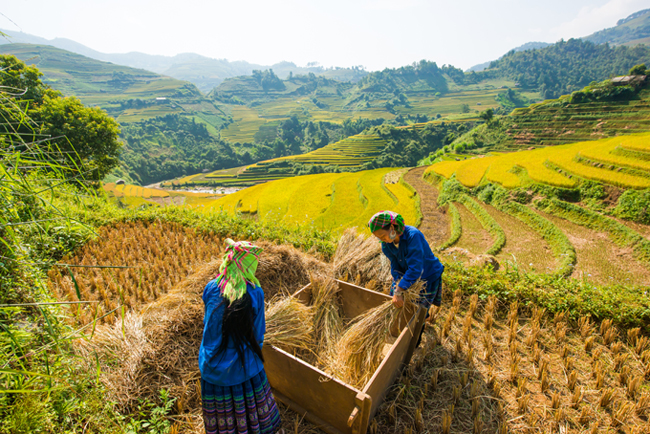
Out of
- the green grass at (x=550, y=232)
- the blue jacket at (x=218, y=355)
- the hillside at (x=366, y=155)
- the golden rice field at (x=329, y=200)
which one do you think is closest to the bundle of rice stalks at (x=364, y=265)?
the blue jacket at (x=218, y=355)

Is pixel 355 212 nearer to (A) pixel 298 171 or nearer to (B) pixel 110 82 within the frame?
(A) pixel 298 171

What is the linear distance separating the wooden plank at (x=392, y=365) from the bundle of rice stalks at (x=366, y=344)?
16 centimetres

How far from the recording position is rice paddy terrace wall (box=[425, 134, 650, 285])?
10516 mm

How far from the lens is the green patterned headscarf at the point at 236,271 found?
1.86 meters

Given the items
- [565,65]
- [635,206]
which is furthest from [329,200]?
[565,65]

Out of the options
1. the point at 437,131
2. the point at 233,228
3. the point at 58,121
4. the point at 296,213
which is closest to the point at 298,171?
the point at 437,131

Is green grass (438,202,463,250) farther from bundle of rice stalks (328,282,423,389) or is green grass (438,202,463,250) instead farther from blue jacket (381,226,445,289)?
bundle of rice stalks (328,282,423,389)

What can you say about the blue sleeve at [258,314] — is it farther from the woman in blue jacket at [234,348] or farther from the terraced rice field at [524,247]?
the terraced rice field at [524,247]

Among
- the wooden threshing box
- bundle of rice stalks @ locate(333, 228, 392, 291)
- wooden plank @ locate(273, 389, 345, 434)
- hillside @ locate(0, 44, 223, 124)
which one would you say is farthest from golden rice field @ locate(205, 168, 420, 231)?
hillside @ locate(0, 44, 223, 124)

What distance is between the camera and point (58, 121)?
1442 centimetres

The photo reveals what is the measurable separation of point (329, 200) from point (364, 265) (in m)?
15.0

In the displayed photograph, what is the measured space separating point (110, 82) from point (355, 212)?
147139 millimetres

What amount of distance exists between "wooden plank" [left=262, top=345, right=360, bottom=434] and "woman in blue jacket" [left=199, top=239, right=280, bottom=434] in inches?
12.1

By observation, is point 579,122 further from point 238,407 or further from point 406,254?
point 238,407
